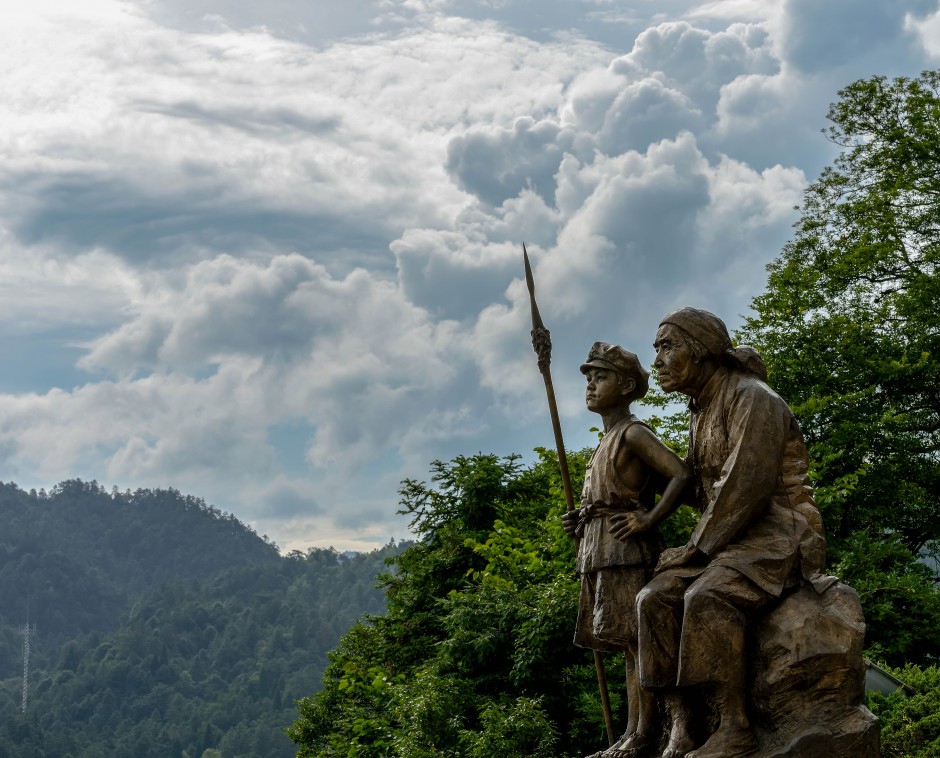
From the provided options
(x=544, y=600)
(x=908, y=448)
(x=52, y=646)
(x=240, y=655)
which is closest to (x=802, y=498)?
(x=544, y=600)

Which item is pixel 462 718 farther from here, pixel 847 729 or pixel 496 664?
pixel 847 729

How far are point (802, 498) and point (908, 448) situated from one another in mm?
20051

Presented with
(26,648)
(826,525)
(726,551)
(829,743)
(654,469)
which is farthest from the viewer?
(26,648)

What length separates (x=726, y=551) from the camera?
25.1 feet

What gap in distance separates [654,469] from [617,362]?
725 millimetres

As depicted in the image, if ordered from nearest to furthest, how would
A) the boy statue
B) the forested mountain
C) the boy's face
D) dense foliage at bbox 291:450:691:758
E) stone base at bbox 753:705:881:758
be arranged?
stone base at bbox 753:705:881:758 < the boy statue < the boy's face < dense foliage at bbox 291:450:691:758 < the forested mountain

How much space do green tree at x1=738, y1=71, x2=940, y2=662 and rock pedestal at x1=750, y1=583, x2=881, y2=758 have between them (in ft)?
45.4

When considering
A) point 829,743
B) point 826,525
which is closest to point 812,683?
point 829,743

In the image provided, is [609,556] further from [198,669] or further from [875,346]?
[198,669]

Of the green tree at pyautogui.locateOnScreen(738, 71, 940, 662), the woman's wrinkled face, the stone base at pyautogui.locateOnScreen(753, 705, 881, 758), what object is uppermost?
the green tree at pyautogui.locateOnScreen(738, 71, 940, 662)

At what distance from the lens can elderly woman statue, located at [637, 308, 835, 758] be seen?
7398 mm

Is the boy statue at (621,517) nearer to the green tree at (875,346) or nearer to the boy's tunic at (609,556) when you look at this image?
the boy's tunic at (609,556)

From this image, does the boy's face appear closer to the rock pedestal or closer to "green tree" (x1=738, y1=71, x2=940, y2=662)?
the rock pedestal

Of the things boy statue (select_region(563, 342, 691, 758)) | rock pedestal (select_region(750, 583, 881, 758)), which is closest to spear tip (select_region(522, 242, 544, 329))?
boy statue (select_region(563, 342, 691, 758))
